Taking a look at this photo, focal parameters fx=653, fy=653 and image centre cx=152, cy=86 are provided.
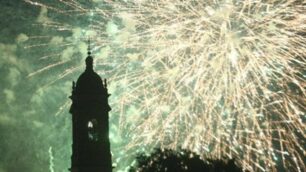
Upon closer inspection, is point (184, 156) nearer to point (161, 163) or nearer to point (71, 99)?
point (161, 163)

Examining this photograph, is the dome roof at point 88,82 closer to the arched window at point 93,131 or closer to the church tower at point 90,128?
the church tower at point 90,128

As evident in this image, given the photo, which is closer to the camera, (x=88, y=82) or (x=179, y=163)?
(x=179, y=163)

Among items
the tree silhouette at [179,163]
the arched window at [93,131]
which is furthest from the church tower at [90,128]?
the tree silhouette at [179,163]

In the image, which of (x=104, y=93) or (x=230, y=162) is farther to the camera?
(x=104, y=93)

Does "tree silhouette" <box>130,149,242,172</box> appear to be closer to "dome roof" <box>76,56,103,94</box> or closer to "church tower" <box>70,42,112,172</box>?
"church tower" <box>70,42,112,172</box>

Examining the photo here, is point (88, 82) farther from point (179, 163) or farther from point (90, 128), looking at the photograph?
point (179, 163)

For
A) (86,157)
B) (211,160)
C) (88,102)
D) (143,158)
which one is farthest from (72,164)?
(211,160)

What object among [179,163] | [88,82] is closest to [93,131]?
[88,82]

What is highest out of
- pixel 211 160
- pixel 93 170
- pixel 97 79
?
pixel 97 79
